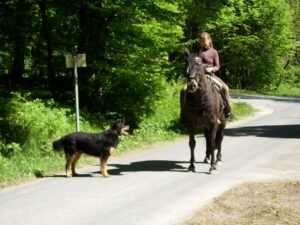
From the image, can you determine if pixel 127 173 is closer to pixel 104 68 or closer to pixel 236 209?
pixel 236 209

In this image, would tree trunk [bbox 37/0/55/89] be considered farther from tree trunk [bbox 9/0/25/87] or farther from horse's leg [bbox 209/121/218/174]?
horse's leg [bbox 209/121/218/174]

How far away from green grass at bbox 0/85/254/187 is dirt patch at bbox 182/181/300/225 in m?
4.84

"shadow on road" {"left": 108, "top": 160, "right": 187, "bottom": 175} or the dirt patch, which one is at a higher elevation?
the dirt patch

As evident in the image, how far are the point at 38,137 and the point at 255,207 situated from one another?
831 centimetres

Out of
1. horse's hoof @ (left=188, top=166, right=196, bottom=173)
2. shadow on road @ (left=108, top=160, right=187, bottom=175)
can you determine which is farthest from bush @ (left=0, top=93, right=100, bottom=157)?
horse's hoof @ (left=188, top=166, right=196, bottom=173)

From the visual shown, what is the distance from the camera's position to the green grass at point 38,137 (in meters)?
12.6

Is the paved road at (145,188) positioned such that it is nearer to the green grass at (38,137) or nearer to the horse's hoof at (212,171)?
the horse's hoof at (212,171)

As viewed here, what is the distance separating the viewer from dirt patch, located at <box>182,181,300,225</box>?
7.91 metres

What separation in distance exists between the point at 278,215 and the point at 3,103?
11278 mm

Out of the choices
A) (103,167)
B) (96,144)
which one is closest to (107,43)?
(96,144)

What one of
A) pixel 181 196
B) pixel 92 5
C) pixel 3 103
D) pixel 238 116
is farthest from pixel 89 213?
pixel 238 116

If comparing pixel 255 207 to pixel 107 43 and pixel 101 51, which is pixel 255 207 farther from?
pixel 107 43

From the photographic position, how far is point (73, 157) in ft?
38.9

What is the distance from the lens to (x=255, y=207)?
28.5 ft
